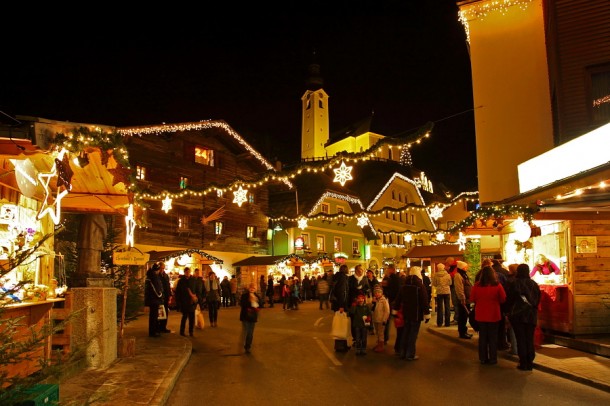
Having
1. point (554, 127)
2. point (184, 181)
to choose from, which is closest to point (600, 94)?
point (554, 127)

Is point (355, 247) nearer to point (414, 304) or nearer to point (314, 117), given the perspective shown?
point (414, 304)

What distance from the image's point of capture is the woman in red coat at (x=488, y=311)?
980 centimetres

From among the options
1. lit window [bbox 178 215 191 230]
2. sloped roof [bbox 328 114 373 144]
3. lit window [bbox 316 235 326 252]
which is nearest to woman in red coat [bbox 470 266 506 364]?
lit window [bbox 178 215 191 230]

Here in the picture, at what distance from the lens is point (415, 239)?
56406 mm

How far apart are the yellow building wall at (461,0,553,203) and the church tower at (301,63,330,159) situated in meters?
63.6

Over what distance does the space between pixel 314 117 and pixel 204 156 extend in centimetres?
5324

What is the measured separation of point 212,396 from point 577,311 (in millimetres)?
8185

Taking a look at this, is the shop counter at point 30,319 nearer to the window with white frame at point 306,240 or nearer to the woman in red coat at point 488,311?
the woman in red coat at point 488,311

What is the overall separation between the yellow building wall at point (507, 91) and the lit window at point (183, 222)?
18201mm

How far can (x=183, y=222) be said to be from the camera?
3216 centimetres

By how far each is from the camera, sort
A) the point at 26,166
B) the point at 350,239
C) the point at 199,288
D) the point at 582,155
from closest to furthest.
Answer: the point at 26,166 < the point at 582,155 < the point at 199,288 < the point at 350,239

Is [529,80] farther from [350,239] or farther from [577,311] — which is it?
[350,239]

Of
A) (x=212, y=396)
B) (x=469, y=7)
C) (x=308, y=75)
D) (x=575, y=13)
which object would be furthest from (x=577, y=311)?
(x=308, y=75)

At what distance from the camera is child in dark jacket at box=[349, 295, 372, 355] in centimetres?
1124
